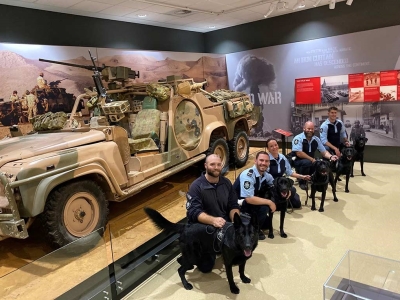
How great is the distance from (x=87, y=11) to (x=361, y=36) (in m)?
5.29

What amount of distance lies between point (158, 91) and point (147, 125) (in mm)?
527

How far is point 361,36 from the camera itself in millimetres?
6594

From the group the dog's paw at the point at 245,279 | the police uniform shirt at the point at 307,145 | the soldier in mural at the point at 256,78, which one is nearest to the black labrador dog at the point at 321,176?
the police uniform shirt at the point at 307,145

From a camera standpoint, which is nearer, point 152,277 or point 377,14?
point 152,277

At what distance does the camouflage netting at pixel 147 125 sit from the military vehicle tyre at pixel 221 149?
118 cm

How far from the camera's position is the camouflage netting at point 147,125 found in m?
4.84

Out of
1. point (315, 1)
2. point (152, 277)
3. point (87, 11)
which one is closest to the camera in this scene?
point (152, 277)

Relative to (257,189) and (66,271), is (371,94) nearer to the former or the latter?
(257,189)

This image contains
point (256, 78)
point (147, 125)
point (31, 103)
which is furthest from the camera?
point (256, 78)

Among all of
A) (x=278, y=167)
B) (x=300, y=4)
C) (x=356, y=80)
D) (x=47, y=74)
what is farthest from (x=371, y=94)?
(x=47, y=74)

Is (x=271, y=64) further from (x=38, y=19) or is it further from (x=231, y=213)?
(x=231, y=213)

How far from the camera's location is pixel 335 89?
275 inches

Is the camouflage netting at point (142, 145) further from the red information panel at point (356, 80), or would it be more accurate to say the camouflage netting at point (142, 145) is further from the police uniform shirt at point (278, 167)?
the red information panel at point (356, 80)

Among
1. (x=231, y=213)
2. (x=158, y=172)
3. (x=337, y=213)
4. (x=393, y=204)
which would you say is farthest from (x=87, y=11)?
(x=393, y=204)
